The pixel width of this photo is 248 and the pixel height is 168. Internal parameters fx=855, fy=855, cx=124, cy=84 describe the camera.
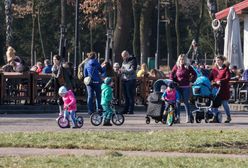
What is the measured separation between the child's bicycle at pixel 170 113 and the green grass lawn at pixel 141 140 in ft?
9.32

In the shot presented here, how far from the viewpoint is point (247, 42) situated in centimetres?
3753

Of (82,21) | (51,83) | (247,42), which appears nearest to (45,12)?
(82,21)

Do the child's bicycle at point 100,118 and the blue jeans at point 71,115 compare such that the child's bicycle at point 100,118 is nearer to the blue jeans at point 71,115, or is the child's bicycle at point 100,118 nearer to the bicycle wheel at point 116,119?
the bicycle wheel at point 116,119

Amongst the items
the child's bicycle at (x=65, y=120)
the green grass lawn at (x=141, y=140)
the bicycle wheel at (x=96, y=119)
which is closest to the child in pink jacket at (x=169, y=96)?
the bicycle wheel at (x=96, y=119)

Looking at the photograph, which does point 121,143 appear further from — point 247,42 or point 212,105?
point 247,42

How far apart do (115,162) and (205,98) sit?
32.7 ft

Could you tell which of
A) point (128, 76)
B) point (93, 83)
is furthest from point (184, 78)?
point (128, 76)

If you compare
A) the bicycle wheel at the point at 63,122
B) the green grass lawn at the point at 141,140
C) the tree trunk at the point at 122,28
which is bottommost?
the green grass lawn at the point at 141,140

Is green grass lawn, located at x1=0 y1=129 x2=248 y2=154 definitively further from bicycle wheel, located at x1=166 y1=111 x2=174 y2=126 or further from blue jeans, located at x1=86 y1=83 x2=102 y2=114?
blue jeans, located at x1=86 y1=83 x2=102 y2=114

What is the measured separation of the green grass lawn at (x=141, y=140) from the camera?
1495 centimetres

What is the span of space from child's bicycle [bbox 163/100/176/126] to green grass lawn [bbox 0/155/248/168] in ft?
23.8

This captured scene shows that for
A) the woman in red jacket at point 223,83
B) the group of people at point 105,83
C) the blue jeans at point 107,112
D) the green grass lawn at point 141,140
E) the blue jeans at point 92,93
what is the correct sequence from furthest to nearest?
the blue jeans at point 92,93 → the woman in red jacket at point 223,83 → the group of people at point 105,83 → the blue jeans at point 107,112 → the green grass lawn at point 141,140

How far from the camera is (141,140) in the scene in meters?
16.1

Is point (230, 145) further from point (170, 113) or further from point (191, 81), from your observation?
point (191, 81)
